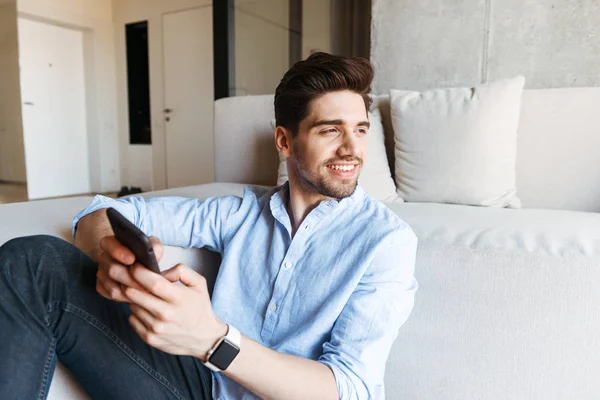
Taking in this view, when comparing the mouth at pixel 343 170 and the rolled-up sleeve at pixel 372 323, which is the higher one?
the mouth at pixel 343 170

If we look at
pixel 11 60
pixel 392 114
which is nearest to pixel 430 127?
pixel 392 114

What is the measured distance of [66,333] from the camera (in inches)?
31.2

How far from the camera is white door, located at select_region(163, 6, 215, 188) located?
5191 millimetres

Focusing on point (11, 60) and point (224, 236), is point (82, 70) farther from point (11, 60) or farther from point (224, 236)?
point (224, 236)

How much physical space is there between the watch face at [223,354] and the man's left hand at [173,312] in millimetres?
12

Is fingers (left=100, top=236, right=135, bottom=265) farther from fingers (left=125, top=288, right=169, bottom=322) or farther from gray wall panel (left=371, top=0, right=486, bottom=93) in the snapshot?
gray wall panel (left=371, top=0, right=486, bottom=93)

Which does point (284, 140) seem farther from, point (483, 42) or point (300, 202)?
point (483, 42)

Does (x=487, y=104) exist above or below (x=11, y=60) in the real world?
below

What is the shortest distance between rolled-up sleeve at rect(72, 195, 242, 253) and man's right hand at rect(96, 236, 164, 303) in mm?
351

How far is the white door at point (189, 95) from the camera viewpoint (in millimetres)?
5191

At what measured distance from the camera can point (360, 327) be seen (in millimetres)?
793

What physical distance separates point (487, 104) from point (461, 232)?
654 mm

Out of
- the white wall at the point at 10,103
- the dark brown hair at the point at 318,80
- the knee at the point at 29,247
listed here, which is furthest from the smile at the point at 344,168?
the white wall at the point at 10,103

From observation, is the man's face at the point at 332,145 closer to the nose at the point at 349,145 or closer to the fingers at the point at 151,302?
the nose at the point at 349,145
